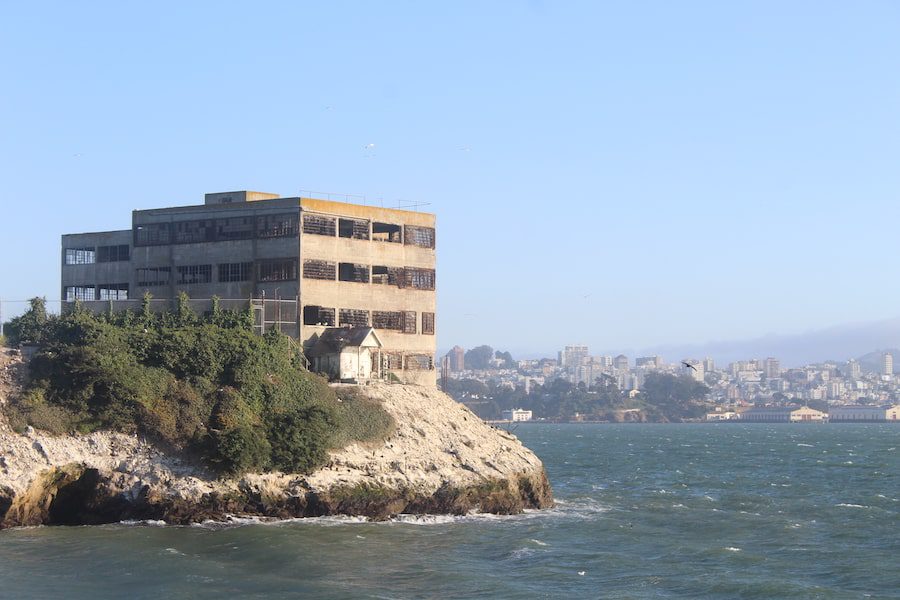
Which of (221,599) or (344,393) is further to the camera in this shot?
(344,393)

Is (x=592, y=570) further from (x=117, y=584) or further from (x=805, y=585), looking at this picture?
(x=117, y=584)

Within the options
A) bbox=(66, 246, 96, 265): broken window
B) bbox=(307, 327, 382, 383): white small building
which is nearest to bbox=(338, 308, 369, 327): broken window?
bbox=(307, 327, 382, 383): white small building

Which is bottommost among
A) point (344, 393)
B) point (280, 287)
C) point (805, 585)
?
point (805, 585)

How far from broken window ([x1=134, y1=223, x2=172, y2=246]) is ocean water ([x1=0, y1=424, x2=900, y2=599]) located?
29.9 metres

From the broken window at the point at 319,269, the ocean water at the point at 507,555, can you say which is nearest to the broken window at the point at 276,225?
the broken window at the point at 319,269

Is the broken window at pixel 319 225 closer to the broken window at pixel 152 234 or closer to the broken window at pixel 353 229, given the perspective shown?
the broken window at pixel 353 229

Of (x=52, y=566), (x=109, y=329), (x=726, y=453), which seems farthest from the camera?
(x=726, y=453)

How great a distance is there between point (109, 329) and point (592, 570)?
28.4 meters

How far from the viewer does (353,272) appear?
3248 inches

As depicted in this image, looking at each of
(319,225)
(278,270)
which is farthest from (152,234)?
(319,225)

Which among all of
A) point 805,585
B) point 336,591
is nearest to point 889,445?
point 805,585

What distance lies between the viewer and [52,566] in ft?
160

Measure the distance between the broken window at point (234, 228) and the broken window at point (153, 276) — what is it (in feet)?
15.7

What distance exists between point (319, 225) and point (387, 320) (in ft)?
26.6
